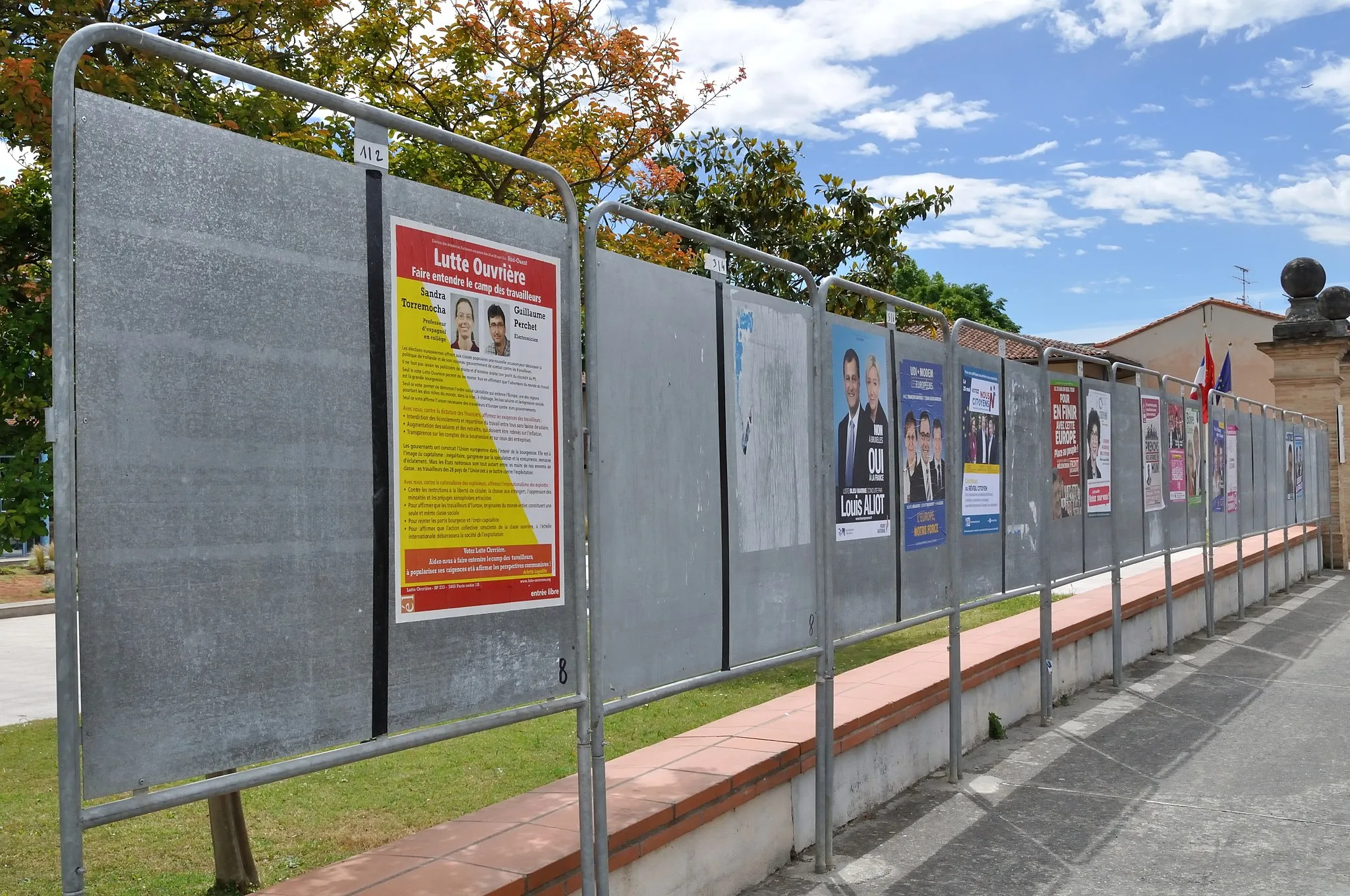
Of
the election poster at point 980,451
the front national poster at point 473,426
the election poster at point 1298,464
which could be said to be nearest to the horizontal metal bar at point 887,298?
the election poster at point 980,451

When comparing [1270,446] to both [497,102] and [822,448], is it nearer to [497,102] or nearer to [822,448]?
[497,102]

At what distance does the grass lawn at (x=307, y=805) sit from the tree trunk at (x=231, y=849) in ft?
1.05

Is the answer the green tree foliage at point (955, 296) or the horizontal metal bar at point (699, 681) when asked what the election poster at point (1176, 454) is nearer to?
the horizontal metal bar at point (699, 681)

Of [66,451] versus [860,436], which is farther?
[860,436]

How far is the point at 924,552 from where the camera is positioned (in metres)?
5.95

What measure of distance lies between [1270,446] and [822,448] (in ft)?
42.8

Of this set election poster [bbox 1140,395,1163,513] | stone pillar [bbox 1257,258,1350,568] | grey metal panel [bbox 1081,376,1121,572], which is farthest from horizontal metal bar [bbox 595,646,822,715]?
stone pillar [bbox 1257,258,1350,568]

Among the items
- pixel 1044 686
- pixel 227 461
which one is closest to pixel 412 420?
pixel 227 461

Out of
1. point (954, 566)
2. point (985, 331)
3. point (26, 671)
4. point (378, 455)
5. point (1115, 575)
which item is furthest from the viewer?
point (26, 671)

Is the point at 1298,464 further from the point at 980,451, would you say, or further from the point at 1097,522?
the point at 980,451

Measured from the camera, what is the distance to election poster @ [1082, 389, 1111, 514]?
8570mm

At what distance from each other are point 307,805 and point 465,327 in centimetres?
450

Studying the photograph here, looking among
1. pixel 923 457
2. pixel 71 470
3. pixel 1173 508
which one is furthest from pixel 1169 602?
pixel 71 470

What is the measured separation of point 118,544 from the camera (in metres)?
2.20
